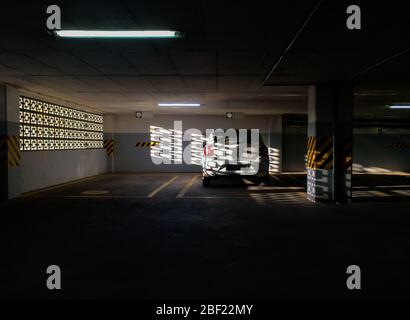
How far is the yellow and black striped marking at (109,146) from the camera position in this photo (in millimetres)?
15703

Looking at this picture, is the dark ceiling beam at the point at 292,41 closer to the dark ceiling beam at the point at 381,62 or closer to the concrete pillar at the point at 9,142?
the dark ceiling beam at the point at 381,62

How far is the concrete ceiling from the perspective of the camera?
372 cm

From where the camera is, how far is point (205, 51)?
5285 mm

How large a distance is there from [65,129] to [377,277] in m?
10.9

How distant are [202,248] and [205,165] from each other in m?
5.58

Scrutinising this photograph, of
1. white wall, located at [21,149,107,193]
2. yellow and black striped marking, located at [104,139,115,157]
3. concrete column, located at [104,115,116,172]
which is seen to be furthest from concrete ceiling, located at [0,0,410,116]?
yellow and black striped marking, located at [104,139,115,157]

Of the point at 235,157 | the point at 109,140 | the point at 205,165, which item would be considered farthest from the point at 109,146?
the point at 235,157

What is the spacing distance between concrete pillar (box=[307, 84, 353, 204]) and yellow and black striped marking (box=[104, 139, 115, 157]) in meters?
10.5

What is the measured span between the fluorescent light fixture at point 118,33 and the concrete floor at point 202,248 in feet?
9.39

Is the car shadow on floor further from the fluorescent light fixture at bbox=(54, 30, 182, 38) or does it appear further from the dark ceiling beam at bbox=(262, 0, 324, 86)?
the fluorescent light fixture at bbox=(54, 30, 182, 38)

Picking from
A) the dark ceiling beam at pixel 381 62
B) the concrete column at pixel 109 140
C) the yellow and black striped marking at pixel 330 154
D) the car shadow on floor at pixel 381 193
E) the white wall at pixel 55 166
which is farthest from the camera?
the concrete column at pixel 109 140

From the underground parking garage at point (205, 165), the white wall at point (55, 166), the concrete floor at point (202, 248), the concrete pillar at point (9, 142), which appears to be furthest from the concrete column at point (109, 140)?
the concrete floor at point (202, 248)

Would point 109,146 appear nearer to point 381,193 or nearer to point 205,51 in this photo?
point 205,51

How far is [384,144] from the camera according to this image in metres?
16.5
